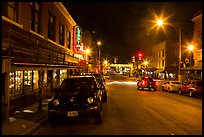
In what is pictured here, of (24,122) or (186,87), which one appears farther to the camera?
(186,87)

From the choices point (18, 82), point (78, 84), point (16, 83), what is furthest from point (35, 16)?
point (78, 84)

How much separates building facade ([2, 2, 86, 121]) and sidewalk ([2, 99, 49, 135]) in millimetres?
405

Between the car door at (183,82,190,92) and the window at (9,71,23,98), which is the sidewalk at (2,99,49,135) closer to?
the window at (9,71,23,98)

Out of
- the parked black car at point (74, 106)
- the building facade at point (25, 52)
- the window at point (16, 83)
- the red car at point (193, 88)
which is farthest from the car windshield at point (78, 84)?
the red car at point (193, 88)

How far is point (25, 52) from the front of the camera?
42.7 ft

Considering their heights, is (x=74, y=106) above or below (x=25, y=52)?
below

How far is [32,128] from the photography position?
8.85 metres

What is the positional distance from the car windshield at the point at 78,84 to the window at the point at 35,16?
618 cm

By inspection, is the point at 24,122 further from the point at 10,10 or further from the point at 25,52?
the point at 10,10

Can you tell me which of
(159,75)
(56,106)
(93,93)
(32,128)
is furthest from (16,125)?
(159,75)

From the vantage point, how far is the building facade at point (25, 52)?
10724 millimetres

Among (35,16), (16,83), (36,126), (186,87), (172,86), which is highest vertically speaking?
(35,16)

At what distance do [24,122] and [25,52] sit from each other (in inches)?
171

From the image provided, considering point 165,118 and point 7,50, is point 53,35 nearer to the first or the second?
point 7,50
